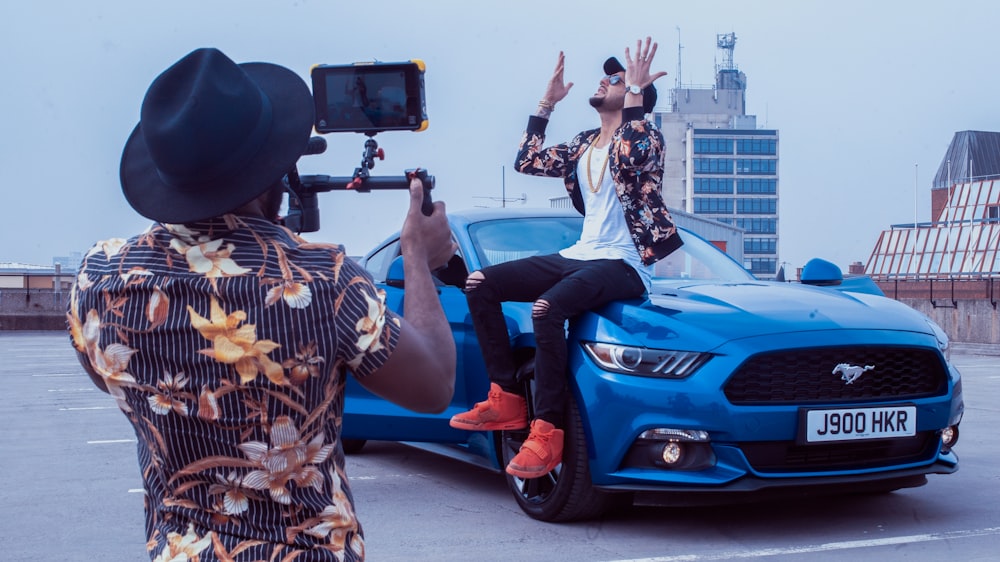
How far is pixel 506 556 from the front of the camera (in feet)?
16.2

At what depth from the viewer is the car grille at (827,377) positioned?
4969 millimetres

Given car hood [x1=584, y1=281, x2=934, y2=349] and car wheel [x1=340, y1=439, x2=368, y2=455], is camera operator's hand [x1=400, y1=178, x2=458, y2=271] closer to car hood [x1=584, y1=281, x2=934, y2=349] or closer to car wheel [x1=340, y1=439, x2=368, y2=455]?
car hood [x1=584, y1=281, x2=934, y2=349]

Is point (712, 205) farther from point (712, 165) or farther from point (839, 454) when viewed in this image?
point (839, 454)

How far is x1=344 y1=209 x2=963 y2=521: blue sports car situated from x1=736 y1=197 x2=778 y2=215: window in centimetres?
16772

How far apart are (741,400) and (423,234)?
3.16 metres

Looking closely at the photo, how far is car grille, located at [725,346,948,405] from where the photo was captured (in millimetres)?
4969

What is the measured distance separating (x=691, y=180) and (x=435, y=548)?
162 metres

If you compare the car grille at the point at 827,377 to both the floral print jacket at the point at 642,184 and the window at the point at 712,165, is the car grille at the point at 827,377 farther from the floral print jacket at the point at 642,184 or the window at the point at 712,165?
the window at the point at 712,165

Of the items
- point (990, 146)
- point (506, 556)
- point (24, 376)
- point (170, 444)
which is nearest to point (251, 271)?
point (170, 444)

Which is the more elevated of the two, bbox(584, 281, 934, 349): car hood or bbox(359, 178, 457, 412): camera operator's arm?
bbox(359, 178, 457, 412): camera operator's arm

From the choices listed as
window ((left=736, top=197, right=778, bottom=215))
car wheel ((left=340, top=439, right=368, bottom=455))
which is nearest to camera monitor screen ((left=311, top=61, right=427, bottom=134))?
car wheel ((left=340, top=439, right=368, bottom=455))

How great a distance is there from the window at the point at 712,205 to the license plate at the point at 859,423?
542 ft

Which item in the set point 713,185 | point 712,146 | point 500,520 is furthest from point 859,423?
point 713,185

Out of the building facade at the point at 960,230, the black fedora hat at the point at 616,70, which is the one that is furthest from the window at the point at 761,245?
the black fedora hat at the point at 616,70
